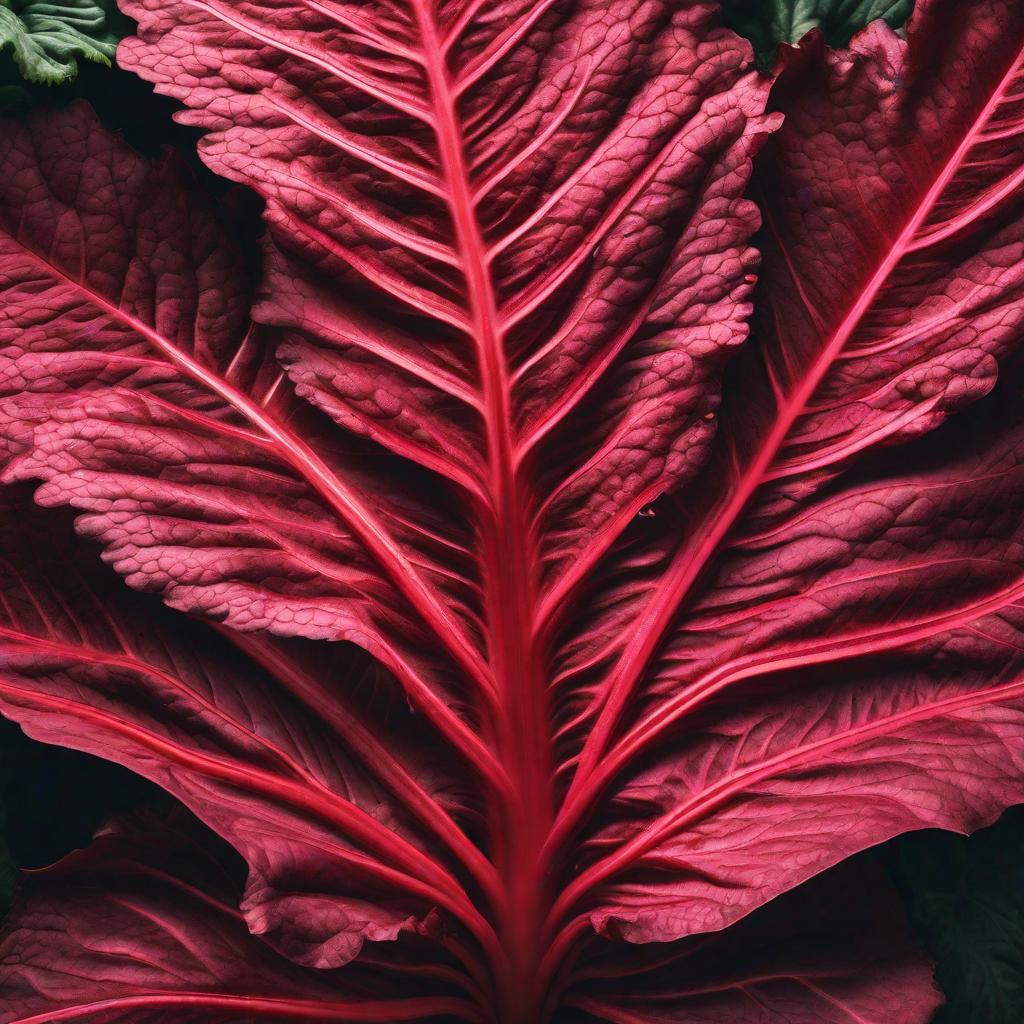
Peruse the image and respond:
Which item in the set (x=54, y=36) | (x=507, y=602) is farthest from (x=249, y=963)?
(x=54, y=36)

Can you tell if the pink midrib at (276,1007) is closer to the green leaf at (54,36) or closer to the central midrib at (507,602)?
the central midrib at (507,602)

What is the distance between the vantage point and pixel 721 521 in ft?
3.37

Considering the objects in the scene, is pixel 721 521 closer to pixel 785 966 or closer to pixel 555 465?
pixel 555 465

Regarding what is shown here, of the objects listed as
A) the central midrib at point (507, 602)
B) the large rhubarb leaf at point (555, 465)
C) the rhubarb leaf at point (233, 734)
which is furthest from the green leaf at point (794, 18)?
the rhubarb leaf at point (233, 734)

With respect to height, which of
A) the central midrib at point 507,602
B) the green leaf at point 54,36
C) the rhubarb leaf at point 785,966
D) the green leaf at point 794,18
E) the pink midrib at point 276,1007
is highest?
the green leaf at point 794,18

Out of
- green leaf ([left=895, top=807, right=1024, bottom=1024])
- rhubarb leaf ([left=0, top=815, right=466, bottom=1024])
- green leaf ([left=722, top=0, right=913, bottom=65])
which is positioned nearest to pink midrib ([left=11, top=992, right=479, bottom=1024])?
rhubarb leaf ([left=0, top=815, right=466, bottom=1024])

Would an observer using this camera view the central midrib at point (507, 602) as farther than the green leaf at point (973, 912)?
No

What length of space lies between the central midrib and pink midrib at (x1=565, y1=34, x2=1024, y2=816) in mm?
51

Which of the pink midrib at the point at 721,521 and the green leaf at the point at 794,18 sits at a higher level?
the green leaf at the point at 794,18

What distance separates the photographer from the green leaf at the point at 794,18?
116 cm

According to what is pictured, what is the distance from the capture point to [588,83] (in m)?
0.99

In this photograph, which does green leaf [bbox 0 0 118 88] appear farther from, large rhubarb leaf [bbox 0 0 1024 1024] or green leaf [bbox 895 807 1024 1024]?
green leaf [bbox 895 807 1024 1024]

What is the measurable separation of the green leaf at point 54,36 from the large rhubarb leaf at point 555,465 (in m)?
0.10

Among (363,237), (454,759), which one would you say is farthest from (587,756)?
(363,237)
